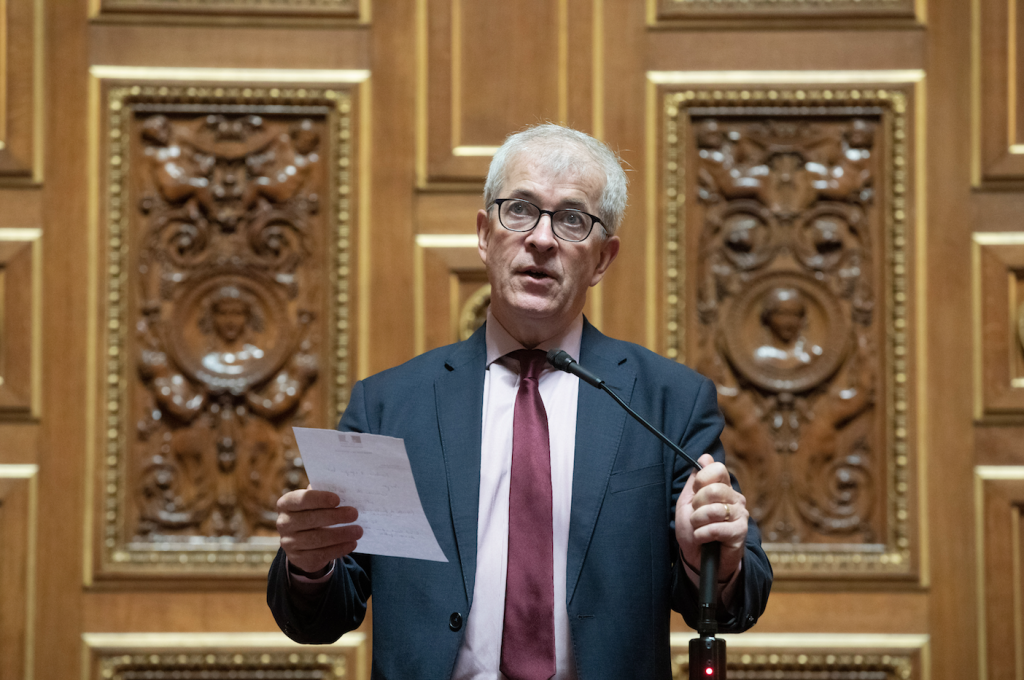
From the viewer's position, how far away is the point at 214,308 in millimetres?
2475

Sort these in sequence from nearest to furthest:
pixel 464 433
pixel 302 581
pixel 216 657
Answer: pixel 302 581, pixel 464 433, pixel 216 657

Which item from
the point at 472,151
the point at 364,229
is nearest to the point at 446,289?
the point at 364,229

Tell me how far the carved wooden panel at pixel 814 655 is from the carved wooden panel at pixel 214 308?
121 cm

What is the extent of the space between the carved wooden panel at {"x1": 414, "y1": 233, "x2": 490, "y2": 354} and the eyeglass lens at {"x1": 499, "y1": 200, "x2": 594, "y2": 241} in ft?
2.93

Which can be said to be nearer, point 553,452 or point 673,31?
point 553,452

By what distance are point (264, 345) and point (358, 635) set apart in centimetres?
79

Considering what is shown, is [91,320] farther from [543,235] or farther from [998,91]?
[998,91]

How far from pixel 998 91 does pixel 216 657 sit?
2528 mm

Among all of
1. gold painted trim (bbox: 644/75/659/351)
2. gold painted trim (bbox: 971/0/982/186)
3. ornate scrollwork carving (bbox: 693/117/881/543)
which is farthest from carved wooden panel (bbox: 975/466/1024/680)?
gold painted trim (bbox: 644/75/659/351)

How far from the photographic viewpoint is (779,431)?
8.11ft

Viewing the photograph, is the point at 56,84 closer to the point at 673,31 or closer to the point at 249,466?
the point at 249,466

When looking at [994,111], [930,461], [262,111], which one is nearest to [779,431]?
[930,461]

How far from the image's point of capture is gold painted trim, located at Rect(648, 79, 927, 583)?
2445 mm

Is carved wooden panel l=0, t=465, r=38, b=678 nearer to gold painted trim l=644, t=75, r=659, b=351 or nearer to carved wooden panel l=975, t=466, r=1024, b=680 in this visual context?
gold painted trim l=644, t=75, r=659, b=351
